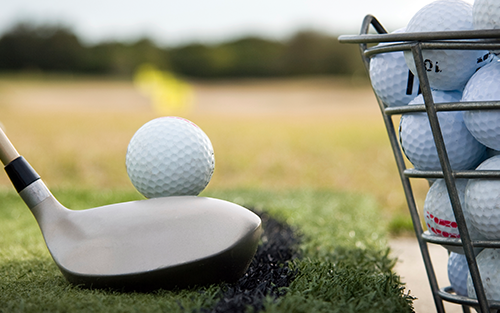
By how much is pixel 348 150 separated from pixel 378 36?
7206 millimetres

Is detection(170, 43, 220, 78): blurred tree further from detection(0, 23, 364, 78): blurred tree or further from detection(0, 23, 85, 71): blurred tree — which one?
detection(0, 23, 85, 71): blurred tree

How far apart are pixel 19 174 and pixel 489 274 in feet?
4.73

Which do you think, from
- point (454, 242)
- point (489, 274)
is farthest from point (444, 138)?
Answer: point (489, 274)

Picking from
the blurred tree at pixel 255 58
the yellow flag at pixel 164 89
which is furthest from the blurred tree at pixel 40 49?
the blurred tree at pixel 255 58

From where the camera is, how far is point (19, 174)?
1387 mm

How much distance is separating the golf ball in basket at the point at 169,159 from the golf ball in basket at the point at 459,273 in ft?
2.83

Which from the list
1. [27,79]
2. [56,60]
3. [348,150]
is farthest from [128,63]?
[348,150]

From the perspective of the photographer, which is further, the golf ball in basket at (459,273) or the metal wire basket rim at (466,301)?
the golf ball in basket at (459,273)

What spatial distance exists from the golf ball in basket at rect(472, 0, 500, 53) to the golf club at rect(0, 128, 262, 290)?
2.76 ft

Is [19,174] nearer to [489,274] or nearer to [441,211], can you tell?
[441,211]

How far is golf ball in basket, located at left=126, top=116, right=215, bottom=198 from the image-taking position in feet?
4.63

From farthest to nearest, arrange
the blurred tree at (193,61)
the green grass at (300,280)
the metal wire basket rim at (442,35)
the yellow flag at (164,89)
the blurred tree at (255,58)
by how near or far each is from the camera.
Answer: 1. the blurred tree at (193,61)
2. the blurred tree at (255,58)
3. the yellow flag at (164,89)
4. the green grass at (300,280)
5. the metal wire basket rim at (442,35)

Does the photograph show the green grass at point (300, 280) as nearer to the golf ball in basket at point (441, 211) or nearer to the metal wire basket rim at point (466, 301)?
the metal wire basket rim at point (466, 301)

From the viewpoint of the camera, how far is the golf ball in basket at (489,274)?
1.22 m
